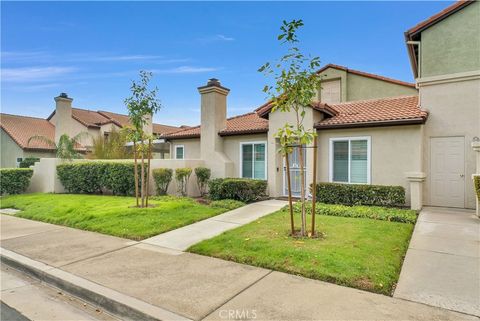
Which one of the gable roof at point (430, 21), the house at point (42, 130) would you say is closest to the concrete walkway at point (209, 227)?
the gable roof at point (430, 21)

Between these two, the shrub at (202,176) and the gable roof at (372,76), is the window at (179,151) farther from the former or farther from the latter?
the gable roof at (372,76)

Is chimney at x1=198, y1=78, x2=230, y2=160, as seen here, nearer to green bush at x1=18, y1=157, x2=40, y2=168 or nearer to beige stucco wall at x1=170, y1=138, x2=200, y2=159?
beige stucco wall at x1=170, y1=138, x2=200, y2=159

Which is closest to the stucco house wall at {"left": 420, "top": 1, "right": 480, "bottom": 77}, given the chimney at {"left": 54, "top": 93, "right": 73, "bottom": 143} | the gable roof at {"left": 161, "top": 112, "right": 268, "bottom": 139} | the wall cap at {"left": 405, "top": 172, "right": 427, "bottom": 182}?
the wall cap at {"left": 405, "top": 172, "right": 427, "bottom": 182}

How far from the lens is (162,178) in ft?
45.1

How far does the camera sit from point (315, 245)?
6188 mm

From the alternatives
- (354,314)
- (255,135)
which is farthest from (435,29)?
(354,314)

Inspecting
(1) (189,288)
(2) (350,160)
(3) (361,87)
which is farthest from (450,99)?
(1) (189,288)

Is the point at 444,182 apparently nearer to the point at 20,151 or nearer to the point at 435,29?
the point at 435,29

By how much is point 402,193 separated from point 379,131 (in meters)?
2.59

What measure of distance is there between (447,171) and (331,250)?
788cm

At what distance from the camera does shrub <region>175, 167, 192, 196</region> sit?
46.0 feet

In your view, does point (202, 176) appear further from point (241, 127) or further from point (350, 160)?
point (350, 160)

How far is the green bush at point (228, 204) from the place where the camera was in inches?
442

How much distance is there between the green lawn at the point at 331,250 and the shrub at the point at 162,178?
6820 mm
